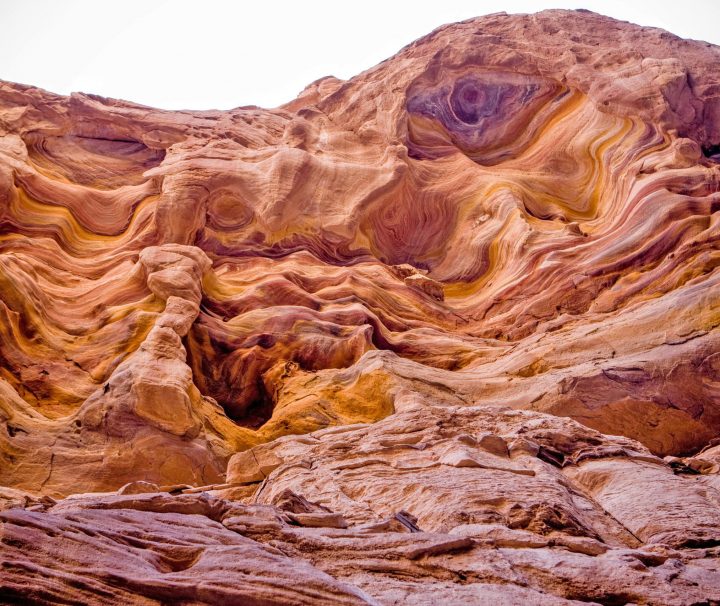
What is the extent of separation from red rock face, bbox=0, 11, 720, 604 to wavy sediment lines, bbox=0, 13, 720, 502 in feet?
0.24

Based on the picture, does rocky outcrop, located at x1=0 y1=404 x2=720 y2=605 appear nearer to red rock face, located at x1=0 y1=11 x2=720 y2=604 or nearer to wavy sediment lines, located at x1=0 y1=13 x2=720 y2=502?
red rock face, located at x1=0 y1=11 x2=720 y2=604

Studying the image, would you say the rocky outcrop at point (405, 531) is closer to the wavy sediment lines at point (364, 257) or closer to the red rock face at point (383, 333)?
the red rock face at point (383, 333)

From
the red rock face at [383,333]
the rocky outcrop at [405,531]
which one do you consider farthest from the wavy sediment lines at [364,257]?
the rocky outcrop at [405,531]

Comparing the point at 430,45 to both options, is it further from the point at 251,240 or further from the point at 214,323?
the point at 214,323

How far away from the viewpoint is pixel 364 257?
21.1 metres

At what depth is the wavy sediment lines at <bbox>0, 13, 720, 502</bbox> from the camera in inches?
508

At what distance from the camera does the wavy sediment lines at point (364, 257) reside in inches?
508

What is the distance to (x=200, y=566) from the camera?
207 inches

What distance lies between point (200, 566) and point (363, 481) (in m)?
3.62

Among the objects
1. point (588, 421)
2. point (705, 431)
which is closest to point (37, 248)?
point (588, 421)

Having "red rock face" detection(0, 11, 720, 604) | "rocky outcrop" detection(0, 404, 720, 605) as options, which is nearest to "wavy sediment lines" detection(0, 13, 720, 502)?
"red rock face" detection(0, 11, 720, 604)

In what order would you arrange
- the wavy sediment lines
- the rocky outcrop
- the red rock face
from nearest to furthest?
the rocky outcrop → the red rock face → the wavy sediment lines

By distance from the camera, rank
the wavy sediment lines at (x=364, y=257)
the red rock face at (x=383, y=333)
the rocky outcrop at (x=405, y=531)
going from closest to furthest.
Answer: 1. the rocky outcrop at (x=405, y=531)
2. the red rock face at (x=383, y=333)
3. the wavy sediment lines at (x=364, y=257)

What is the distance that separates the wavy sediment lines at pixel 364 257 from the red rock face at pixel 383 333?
2.9 inches
